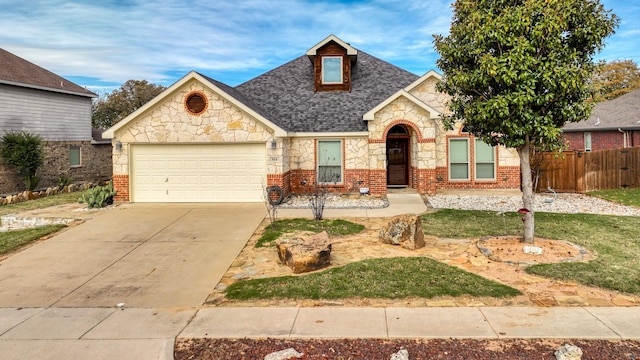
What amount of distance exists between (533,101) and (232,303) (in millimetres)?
7078

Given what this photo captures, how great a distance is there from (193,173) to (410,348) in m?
13.1

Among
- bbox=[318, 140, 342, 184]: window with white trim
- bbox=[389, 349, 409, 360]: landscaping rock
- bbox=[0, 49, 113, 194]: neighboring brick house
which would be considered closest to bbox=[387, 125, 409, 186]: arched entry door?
bbox=[318, 140, 342, 184]: window with white trim

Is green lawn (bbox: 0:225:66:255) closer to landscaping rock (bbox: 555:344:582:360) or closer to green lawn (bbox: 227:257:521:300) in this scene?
green lawn (bbox: 227:257:521:300)

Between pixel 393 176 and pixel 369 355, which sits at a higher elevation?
pixel 393 176

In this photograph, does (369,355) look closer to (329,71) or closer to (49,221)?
(49,221)

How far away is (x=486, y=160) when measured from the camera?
18.8m

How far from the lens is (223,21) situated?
19844 mm

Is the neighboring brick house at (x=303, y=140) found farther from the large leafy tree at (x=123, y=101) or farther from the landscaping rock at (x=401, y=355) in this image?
the large leafy tree at (x=123, y=101)

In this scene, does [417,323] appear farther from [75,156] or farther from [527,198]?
[75,156]

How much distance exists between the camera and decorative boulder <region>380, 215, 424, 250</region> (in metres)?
9.18

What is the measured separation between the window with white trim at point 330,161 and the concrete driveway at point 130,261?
523cm

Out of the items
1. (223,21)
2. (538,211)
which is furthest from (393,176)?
(223,21)

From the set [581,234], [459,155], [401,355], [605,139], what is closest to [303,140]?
[459,155]

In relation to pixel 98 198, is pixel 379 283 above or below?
below
